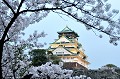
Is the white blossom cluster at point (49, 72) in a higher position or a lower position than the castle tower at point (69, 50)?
lower

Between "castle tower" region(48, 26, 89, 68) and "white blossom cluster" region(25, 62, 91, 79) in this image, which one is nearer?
"white blossom cluster" region(25, 62, 91, 79)

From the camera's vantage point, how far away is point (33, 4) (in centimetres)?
468

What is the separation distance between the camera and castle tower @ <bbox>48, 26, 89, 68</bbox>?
129 ft

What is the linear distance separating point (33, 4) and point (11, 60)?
1.09 meters

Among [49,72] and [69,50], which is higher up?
[69,50]

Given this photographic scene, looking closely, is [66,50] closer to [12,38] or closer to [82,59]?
[82,59]

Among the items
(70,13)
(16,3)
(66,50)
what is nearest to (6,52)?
(16,3)

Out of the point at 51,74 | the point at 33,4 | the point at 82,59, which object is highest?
the point at 82,59

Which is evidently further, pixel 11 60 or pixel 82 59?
pixel 82 59

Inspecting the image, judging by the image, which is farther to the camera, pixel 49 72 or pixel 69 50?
pixel 69 50

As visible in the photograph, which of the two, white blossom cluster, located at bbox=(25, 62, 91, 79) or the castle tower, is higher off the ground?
the castle tower

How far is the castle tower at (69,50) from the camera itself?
129 ft

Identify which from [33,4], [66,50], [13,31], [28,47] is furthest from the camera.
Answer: [66,50]

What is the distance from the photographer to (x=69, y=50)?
40.9 metres
